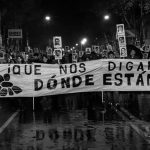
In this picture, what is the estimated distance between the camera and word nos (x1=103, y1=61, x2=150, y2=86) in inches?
613

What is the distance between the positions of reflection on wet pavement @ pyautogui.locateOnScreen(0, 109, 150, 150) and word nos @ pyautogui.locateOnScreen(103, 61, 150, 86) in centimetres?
186

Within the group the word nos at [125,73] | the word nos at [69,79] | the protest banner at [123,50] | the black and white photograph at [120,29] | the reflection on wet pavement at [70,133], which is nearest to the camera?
the reflection on wet pavement at [70,133]

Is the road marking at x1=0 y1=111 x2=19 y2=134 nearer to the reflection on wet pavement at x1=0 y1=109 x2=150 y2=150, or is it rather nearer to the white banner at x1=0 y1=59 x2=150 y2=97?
the reflection on wet pavement at x1=0 y1=109 x2=150 y2=150

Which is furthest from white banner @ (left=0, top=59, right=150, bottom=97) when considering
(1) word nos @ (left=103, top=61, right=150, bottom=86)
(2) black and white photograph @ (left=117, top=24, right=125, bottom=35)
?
(2) black and white photograph @ (left=117, top=24, right=125, bottom=35)

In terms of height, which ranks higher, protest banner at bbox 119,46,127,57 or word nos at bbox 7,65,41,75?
protest banner at bbox 119,46,127,57

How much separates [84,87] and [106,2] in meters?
26.3

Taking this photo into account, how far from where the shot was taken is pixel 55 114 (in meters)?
14.3

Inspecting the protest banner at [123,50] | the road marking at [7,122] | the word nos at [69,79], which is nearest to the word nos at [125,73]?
the word nos at [69,79]

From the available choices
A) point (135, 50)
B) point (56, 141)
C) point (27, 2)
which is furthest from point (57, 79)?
point (27, 2)

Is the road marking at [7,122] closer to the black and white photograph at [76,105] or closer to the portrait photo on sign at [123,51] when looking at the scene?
the black and white photograph at [76,105]

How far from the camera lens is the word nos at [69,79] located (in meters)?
15.5

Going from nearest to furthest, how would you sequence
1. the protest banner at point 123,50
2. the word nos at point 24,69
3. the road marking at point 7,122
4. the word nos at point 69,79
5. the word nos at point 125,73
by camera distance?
the road marking at point 7,122 → the word nos at point 24,69 → the word nos at point 69,79 → the word nos at point 125,73 → the protest banner at point 123,50

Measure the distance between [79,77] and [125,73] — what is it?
1.44 m

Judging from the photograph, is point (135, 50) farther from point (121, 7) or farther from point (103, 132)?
point (121, 7)
